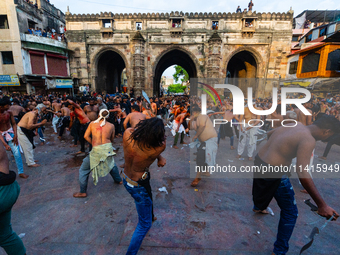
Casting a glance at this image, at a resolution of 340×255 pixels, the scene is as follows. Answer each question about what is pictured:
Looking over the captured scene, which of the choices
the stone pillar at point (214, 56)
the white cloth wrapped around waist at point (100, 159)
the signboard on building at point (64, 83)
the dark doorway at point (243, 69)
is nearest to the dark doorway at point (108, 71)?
the signboard on building at point (64, 83)

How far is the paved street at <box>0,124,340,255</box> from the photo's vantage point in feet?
8.05

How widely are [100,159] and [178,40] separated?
745 inches

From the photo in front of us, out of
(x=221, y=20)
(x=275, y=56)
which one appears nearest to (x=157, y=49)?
(x=221, y=20)

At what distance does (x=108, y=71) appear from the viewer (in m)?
23.7

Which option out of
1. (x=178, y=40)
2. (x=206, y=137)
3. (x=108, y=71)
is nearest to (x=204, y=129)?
(x=206, y=137)

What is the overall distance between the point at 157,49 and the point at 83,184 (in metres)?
18.9

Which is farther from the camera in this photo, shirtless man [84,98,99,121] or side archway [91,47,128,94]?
side archway [91,47,128,94]

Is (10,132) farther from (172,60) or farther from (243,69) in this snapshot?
(243,69)

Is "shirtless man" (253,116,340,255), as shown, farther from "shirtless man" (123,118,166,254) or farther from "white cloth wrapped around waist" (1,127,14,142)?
"white cloth wrapped around waist" (1,127,14,142)

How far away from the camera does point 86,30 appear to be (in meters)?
19.2

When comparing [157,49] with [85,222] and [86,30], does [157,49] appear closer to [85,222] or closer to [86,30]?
[86,30]

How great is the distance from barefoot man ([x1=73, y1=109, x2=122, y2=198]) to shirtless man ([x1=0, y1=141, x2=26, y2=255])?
1.44m

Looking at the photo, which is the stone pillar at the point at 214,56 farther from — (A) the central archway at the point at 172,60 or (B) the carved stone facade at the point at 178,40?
(A) the central archway at the point at 172,60

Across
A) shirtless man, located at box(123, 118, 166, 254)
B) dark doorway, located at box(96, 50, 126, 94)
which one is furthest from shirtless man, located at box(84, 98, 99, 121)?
dark doorway, located at box(96, 50, 126, 94)
